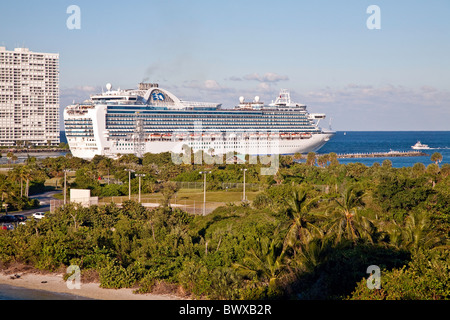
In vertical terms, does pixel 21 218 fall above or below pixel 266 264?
above

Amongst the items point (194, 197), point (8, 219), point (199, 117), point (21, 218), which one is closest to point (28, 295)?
point (8, 219)

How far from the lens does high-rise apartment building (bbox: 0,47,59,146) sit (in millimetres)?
131875

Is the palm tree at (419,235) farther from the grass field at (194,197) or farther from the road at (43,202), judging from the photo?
the road at (43,202)

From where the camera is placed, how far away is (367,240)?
2256 centimetres

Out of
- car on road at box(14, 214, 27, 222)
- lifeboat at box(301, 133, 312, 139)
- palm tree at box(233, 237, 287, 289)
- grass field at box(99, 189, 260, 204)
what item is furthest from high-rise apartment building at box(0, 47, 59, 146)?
palm tree at box(233, 237, 287, 289)

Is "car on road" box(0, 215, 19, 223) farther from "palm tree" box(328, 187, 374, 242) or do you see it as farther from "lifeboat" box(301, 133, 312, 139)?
"lifeboat" box(301, 133, 312, 139)

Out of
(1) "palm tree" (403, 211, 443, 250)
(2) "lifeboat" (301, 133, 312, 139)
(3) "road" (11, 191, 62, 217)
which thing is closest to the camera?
(1) "palm tree" (403, 211, 443, 250)

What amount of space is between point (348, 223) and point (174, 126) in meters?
66.7

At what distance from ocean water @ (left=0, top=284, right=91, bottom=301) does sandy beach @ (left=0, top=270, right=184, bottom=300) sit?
0.29 m

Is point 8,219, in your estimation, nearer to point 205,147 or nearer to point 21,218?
point 21,218

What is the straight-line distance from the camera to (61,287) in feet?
73.4

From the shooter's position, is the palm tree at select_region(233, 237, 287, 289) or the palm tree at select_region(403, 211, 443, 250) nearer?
the palm tree at select_region(233, 237, 287, 289)

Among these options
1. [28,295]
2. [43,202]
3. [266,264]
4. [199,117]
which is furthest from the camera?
[199,117]

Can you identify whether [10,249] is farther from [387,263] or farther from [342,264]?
[387,263]
